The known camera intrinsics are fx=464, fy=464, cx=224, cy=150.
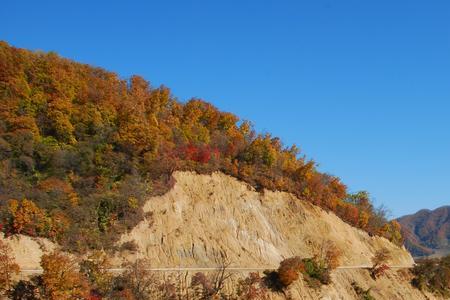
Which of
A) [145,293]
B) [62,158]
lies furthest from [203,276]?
[62,158]

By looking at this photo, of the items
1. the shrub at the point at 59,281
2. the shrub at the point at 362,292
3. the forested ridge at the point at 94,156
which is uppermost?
the forested ridge at the point at 94,156

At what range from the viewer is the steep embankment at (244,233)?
36.2 metres

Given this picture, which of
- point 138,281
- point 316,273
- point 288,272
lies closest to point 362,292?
point 316,273

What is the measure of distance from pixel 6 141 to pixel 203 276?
Result: 19.8 metres

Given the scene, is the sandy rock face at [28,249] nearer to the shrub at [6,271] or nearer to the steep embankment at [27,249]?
the steep embankment at [27,249]

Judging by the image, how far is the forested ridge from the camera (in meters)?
33.5

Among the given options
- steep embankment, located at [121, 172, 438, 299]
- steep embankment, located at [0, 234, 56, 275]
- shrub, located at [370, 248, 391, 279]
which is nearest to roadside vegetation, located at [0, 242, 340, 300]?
steep embankment, located at [0, 234, 56, 275]

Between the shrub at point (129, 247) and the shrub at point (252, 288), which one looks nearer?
the shrub at point (252, 288)

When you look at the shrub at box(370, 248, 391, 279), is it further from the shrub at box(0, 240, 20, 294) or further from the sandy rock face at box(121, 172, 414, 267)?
the shrub at box(0, 240, 20, 294)

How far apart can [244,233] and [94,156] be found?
48.4 ft

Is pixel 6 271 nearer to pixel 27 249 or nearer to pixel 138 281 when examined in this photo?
pixel 27 249

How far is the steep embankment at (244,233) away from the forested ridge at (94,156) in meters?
1.47

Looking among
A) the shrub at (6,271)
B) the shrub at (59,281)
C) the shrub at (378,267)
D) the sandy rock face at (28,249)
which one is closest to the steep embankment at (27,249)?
the sandy rock face at (28,249)

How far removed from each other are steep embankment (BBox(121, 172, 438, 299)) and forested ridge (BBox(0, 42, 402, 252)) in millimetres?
1469
